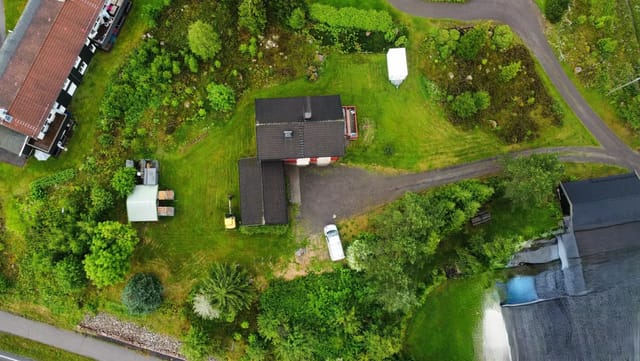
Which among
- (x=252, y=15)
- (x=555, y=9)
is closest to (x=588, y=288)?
(x=555, y=9)

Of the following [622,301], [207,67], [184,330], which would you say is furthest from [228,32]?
[622,301]

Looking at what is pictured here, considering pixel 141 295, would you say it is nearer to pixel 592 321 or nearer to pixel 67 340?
pixel 67 340

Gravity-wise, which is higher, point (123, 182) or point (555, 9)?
point (555, 9)

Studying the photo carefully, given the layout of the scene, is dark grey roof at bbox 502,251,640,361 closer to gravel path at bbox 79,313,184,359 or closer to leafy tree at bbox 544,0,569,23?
leafy tree at bbox 544,0,569,23

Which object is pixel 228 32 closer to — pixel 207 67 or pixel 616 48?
pixel 207 67

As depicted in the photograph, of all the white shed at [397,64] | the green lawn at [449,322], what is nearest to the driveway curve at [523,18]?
the white shed at [397,64]
